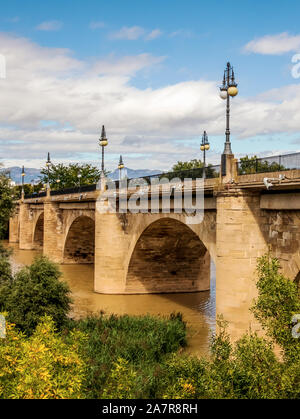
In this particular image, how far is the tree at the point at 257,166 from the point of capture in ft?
46.4

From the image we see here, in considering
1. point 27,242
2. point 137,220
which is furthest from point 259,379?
point 27,242

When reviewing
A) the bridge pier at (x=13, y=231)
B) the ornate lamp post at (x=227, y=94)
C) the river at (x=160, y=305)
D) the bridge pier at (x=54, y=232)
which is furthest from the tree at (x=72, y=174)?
the ornate lamp post at (x=227, y=94)

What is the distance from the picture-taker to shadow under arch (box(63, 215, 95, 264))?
41.3m

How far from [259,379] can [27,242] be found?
2064 inches

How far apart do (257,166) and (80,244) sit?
29.0 metres

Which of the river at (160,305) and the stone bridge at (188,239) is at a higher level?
the stone bridge at (188,239)

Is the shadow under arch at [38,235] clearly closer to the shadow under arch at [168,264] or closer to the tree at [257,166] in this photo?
the shadow under arch at [168,264]

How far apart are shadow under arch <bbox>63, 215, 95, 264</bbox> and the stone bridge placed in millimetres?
87

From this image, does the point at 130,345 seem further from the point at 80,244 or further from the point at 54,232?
the point at 54,232

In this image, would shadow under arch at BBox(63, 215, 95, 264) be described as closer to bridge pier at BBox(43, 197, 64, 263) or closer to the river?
bridge pier at BBox(43, 197, 64, 263)

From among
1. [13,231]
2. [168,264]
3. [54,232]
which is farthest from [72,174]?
[168,264]

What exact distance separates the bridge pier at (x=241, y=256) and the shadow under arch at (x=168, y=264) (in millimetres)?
10334

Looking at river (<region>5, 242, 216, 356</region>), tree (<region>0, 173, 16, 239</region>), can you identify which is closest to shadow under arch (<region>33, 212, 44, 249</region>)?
river (<region>5, 242, 216, 356</region>)

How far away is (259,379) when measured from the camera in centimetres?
774
